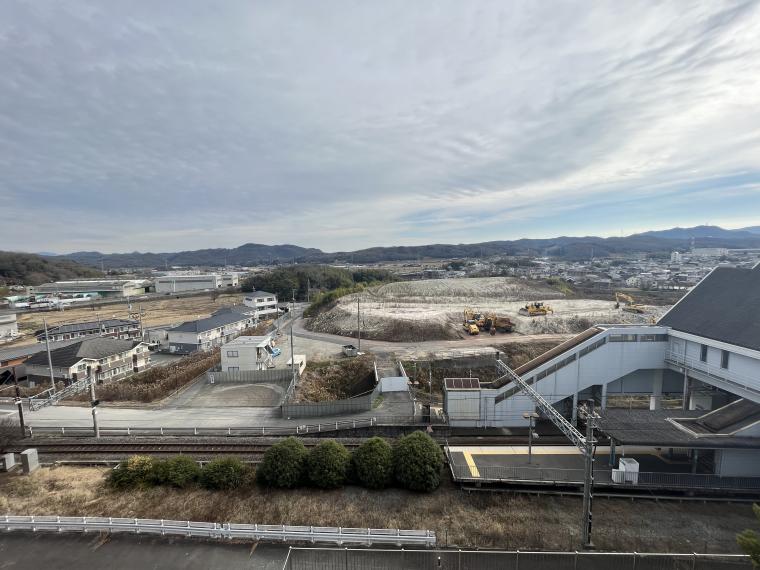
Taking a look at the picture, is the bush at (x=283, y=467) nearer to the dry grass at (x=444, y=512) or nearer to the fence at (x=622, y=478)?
the dry grass at (x=444, y=512)

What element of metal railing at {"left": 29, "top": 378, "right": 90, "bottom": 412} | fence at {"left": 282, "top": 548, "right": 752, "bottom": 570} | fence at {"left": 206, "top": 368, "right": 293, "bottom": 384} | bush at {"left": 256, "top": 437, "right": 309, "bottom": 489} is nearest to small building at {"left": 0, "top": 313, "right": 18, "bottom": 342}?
metal railing at {"left": 29, "top": 378, "right": 90, "bottom": 412}

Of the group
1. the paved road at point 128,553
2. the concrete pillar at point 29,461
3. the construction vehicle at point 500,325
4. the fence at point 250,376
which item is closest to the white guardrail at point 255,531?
the paved road at point 128,553

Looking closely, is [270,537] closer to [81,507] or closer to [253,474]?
[253,474]

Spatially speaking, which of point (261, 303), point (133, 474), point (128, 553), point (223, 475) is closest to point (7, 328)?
point (261, 303)

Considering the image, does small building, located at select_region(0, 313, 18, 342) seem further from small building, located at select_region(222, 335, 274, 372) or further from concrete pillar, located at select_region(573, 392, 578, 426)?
concrete pillar, located at select_region(573, 392, 578, 426)

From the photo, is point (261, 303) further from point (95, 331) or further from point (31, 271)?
point (31, 271)

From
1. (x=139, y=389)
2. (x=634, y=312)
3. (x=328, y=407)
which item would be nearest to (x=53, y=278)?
(x=139, y=389)

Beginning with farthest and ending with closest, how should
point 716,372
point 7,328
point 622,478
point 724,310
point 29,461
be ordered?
1. point 7,328
2. point 724,310
3. point 716,372
4. point 29,461
5. point 622,478
